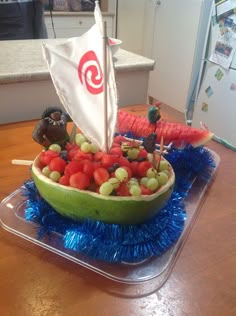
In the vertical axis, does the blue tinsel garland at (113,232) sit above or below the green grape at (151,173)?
below

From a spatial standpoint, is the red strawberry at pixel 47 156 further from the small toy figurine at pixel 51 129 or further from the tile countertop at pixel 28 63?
the tile countertop at pixel 28 63

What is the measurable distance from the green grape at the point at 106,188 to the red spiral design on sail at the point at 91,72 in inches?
6.1

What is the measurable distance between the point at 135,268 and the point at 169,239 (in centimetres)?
9

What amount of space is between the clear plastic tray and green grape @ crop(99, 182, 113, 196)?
0.40 feet

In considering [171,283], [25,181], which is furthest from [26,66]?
[171,283]

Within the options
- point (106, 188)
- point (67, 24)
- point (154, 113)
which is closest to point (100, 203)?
point (106, 188)

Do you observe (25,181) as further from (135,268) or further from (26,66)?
(26,66)

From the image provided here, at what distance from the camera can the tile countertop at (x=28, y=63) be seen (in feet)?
3.54

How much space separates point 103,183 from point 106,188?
0.02 m

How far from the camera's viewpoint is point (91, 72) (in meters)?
0.52

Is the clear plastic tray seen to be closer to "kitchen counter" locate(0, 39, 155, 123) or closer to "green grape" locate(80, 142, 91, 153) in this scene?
"green grape" locate(80, 142, 91, 153)

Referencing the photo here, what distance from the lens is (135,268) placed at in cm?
52

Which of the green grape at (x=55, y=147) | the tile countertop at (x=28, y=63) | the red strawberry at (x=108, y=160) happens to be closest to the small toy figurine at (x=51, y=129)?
the green grape at (x=55, y=147)

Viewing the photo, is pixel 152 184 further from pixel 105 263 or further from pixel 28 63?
pixel 28 63
